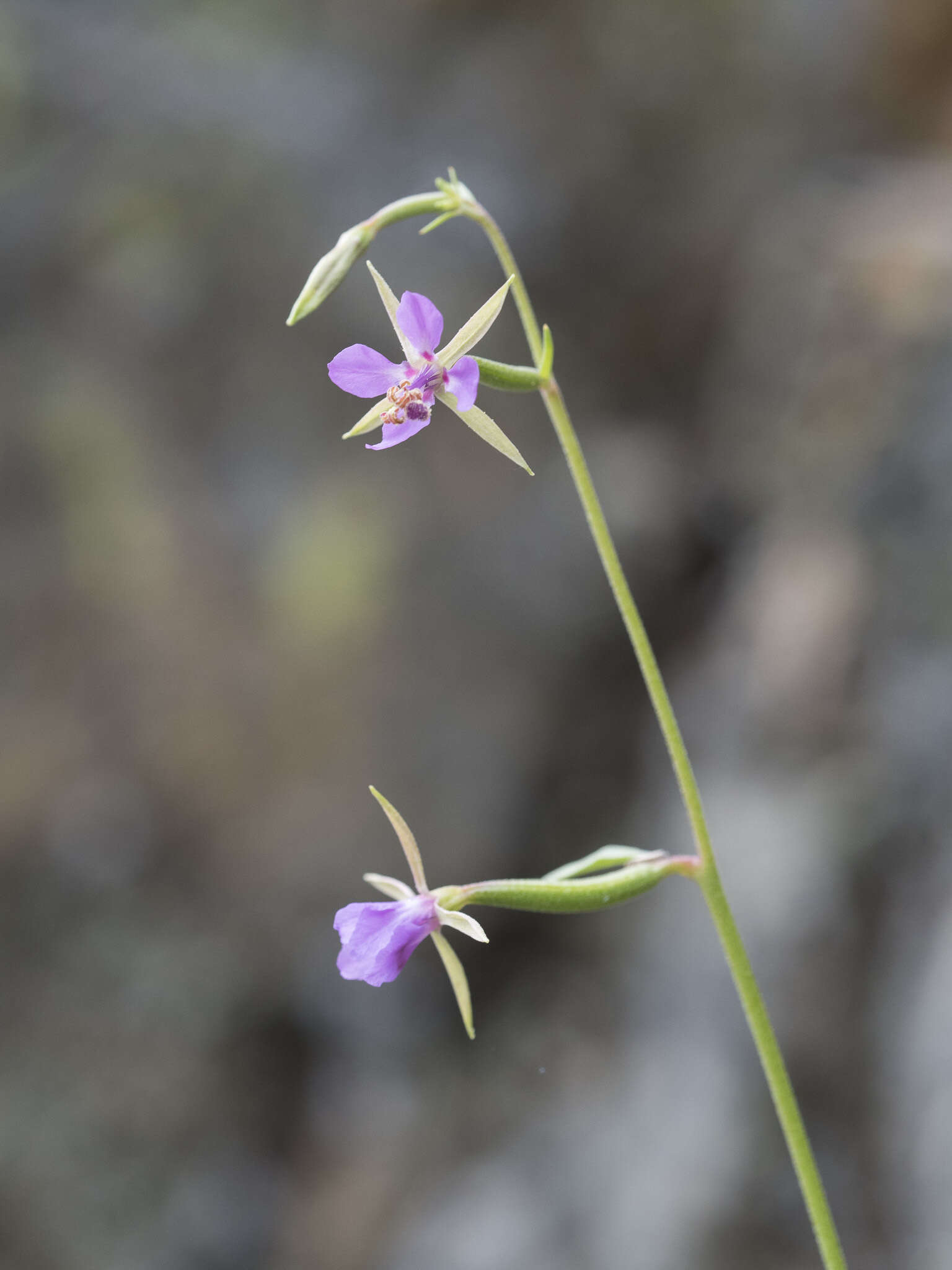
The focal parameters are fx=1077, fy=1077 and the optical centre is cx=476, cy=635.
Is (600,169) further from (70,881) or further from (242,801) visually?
(70,881)

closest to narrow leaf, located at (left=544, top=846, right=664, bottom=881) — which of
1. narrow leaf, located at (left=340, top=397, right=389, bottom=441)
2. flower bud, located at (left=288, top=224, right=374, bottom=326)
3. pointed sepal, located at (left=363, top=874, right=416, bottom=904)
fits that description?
pointed sepal, located at (left=363, top=874, right=416, bottom=904)

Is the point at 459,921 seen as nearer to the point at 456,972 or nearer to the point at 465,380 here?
the point at 456,972

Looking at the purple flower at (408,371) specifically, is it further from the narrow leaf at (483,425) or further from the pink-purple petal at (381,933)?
the pink-purple petal at (381,933)

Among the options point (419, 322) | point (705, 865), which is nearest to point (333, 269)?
point (419, 322)

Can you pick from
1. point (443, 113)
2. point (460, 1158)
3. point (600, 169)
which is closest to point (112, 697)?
point (460, 1158)

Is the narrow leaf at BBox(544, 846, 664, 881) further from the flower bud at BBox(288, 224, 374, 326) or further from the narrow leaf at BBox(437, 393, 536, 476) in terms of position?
the flower bud at BBox(288, 224, 374, 326)

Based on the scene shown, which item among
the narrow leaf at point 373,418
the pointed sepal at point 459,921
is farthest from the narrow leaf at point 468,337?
the pointed sepal at point 459,921

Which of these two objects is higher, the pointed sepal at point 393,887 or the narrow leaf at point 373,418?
the narrow leaf at point 373,418
